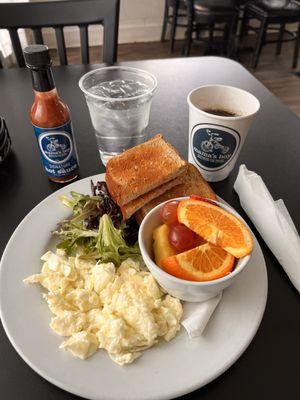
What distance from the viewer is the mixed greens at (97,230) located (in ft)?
2.70

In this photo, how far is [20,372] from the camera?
2.06ft

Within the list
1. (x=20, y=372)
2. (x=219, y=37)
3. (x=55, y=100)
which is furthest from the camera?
(x=219, y=37)

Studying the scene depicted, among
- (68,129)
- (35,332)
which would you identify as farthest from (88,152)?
(35,332)

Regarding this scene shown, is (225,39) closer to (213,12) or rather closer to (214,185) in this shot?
(213,12)

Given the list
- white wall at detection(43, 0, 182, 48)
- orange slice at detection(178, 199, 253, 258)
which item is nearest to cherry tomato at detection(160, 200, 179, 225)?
orange slice at detection(178, 199, 253, 258)

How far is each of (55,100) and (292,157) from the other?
801mm

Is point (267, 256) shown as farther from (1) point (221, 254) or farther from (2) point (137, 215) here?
(2) point (137, 215)

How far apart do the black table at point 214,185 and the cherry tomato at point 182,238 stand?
0.76ft

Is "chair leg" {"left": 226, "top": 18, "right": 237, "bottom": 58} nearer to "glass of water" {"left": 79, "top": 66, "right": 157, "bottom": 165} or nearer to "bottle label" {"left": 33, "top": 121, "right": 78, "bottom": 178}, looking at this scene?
"glass of water" {"left": 79, "top": 66, "right": 157, "bottom": 165}

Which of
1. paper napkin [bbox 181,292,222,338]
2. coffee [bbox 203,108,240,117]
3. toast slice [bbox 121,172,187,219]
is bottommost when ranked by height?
paper napkin [bbox 181,292,222,338]

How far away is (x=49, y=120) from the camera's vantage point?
88cm

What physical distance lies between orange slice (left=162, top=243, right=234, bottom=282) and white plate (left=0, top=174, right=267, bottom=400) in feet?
0.30

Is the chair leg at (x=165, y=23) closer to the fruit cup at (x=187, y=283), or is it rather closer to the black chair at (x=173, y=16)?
the black chair at (x=173, y=16)

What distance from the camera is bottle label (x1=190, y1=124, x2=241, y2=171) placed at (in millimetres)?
927
